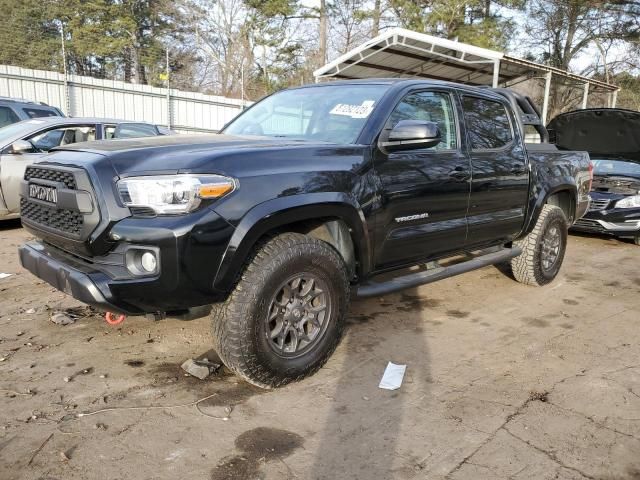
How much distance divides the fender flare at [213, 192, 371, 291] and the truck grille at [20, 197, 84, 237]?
0.81m

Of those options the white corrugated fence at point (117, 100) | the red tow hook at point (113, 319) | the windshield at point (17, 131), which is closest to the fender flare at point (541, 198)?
the red tow hook at point (113, 319)

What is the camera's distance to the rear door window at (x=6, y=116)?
8453mm

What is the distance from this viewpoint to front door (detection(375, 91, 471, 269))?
344 centimetres

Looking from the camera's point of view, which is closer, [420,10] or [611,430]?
[611,430]

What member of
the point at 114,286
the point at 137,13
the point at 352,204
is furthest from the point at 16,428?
the point at 137,13

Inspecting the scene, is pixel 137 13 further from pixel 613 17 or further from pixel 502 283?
pixel 502 283

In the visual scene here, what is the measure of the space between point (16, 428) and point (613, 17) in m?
31.8

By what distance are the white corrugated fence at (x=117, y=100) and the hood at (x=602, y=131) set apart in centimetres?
1161

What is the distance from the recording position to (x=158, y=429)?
102 inches

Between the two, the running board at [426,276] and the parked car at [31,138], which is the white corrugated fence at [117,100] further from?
the running board at [426,276]

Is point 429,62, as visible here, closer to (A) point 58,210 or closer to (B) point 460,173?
(B) point 460,173

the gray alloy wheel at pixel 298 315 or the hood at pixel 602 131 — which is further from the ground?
the hood at pixel 602 131

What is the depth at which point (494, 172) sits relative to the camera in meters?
4.39

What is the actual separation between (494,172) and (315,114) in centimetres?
166
